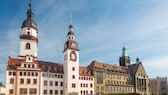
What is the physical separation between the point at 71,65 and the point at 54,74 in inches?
292

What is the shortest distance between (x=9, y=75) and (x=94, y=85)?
36.4m

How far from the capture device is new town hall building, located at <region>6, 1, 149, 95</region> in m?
67.9

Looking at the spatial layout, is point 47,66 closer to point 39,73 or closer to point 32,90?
point 39,73

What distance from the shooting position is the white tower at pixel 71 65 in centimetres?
7631

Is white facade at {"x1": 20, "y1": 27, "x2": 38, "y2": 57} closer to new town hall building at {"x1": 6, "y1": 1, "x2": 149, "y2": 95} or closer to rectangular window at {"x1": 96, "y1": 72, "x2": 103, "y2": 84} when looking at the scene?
new town hall building at {"x1": 6, "y1": 1, "x2": 149, "y2": 95}

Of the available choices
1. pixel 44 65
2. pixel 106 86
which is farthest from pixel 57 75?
pixel 106 86

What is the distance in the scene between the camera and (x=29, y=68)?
69750 millimetres

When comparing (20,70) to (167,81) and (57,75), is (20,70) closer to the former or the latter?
(57,75)

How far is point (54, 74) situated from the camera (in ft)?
251

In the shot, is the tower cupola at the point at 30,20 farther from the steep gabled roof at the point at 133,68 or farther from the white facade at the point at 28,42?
the steep gabled roof at the point at 133,68

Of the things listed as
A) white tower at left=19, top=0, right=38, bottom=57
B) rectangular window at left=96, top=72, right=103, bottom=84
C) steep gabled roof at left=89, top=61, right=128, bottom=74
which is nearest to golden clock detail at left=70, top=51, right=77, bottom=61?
steep gabled roof at left=89, top=61, right=128, bottom=74

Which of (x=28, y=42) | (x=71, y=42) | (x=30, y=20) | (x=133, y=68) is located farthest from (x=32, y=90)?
(x=133, y=68)

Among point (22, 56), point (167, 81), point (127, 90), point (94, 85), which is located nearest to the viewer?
point (22, 56)

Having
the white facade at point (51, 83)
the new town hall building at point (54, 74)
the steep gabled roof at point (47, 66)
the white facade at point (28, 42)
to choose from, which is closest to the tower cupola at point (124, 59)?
the new town hall building at point (54, 74)
